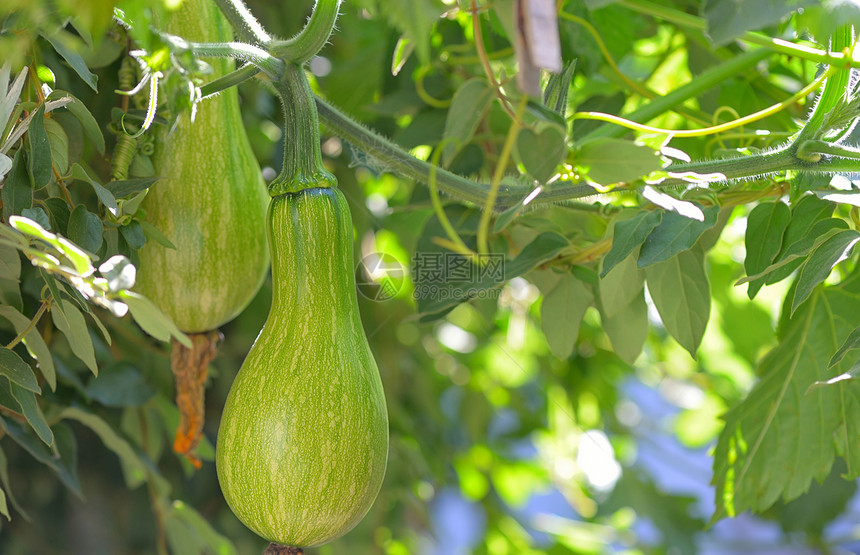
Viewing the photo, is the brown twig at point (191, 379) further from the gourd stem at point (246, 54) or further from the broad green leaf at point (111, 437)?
the gourd stem at point (246, 54)

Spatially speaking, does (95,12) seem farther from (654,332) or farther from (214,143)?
(654,332)

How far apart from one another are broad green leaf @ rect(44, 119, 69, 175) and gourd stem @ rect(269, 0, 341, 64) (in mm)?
137

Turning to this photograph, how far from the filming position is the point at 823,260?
43 cm

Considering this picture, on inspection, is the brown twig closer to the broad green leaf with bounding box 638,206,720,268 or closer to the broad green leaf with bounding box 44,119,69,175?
the broad green leaf with bounding box 44,119,69,175

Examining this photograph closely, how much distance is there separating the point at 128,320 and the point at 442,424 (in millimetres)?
688

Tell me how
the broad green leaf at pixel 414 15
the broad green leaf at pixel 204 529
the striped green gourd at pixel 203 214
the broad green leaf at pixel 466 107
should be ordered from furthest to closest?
the broad green leaf at pixel 204 529 < the striped green gourd at pixel 203 214 < the broad green leaf at pixel 466 107 < the broad green leaf at pixel 414 15

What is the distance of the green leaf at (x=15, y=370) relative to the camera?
1.32ft

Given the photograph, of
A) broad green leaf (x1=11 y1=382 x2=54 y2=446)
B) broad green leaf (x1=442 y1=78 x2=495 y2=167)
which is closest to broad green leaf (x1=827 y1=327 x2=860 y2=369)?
broad green leaf (x1=442 y1=78 x2=495 y2=167)

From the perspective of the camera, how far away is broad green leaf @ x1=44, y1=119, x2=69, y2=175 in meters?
0.44

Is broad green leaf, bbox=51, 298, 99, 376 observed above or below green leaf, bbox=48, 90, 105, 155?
below

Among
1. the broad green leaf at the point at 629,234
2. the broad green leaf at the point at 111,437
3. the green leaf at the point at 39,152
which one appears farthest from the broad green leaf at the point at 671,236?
the broad green leaf at the point at 111,437

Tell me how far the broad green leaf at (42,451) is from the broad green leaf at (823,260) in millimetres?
503

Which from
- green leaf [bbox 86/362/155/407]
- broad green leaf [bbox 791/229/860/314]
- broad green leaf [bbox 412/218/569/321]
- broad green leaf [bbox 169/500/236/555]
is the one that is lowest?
broad green leaf [bbox 169/500/236/555]
